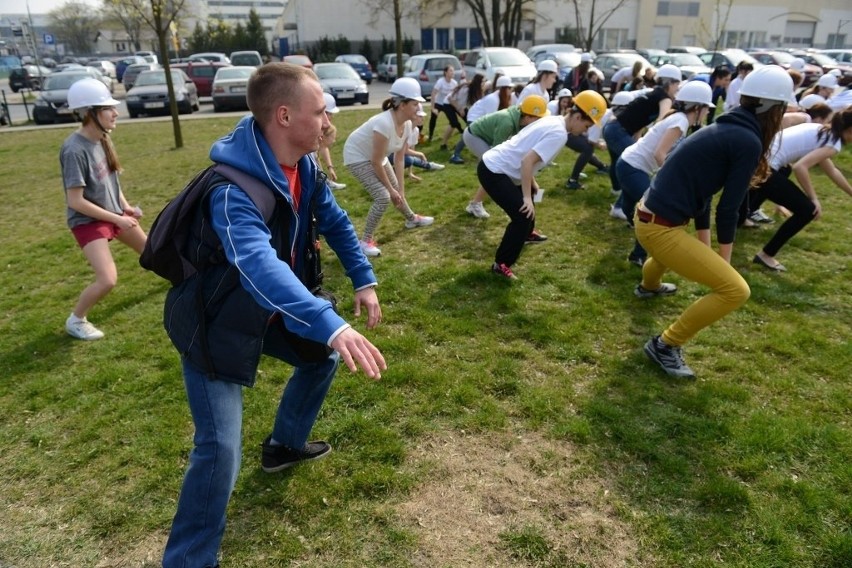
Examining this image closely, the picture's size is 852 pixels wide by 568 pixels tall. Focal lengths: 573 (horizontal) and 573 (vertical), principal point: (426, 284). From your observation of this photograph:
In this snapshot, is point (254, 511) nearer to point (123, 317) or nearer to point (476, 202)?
point (123, 317)

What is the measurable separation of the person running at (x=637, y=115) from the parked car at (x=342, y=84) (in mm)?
13468

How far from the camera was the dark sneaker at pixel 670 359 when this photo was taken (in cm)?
393

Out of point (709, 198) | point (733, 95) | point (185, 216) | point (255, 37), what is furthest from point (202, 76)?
point (255, 37)

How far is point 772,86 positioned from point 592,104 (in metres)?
1.70

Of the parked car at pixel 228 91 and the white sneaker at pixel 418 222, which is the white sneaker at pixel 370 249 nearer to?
the white sneaker at pixel 418 222

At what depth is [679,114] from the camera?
5.66 meters

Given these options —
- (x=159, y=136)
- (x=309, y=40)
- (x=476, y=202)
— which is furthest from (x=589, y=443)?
(x=309, y=40)

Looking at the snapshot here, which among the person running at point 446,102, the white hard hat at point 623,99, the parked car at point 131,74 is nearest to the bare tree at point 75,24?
the parked car at point 131,74

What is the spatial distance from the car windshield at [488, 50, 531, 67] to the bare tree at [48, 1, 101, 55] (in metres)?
69.4

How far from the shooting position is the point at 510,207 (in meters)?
5.39

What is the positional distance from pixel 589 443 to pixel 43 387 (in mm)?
3689

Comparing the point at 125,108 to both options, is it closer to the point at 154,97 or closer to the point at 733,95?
the point at 154,97

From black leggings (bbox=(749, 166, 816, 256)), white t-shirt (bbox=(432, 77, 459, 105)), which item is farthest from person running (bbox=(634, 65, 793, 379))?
white t-shirt (bbox=(432, 77, 459, 105))

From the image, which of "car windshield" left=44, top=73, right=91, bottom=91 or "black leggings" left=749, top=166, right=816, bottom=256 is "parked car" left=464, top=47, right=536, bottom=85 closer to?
"black leggings" left=749, top=166, right=816, bottom=256
